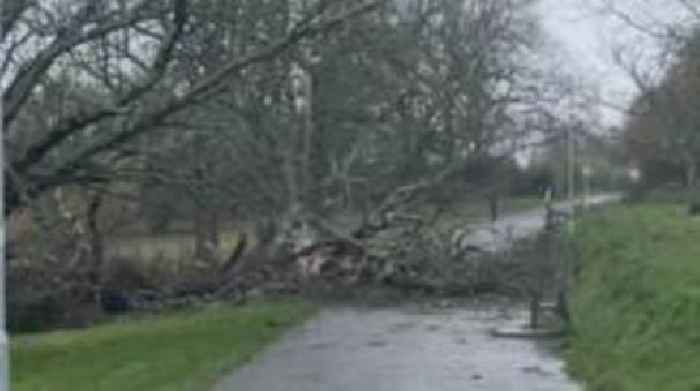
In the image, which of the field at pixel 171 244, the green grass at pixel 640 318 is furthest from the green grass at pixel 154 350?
the green grass at pixel 640 318

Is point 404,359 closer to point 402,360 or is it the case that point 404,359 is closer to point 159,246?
point 402,360

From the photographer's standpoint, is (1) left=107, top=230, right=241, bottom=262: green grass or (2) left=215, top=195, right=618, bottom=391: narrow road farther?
(1) left=107, top=230, right=241, bottom=262: green grass

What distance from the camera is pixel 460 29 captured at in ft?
116

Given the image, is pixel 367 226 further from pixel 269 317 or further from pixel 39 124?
pixel 39 124

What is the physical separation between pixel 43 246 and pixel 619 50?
36389mm

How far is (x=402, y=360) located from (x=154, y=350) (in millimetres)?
3985

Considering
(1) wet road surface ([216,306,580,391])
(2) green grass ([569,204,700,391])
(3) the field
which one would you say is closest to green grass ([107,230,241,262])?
(3) the field

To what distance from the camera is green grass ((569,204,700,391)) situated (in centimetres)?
1320

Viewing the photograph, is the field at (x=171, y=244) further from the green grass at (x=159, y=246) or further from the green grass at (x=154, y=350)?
the green grass at (x=154, y=350)

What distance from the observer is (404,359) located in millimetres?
17734

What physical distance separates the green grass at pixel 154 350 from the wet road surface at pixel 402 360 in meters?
0.48

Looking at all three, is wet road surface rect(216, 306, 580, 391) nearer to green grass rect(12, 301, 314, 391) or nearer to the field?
green grass rect(12, 301, 314, 391)

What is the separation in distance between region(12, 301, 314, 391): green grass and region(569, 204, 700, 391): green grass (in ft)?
13.0

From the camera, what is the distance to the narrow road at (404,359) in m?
15.1
